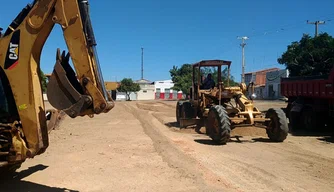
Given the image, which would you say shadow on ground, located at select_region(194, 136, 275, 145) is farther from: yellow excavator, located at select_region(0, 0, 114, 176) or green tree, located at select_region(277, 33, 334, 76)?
green tree, located at select_region(277, 33, 334, 76)

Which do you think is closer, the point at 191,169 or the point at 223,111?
the point at 191,169

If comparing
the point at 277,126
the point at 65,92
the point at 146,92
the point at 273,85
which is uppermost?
the point at 273,85

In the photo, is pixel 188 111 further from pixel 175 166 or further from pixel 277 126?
pixel 175 166

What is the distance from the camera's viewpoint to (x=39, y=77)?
5.81 m

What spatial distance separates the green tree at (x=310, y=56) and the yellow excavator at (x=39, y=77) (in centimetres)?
2143

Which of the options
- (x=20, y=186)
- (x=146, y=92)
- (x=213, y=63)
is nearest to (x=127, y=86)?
(x=146, y=92)

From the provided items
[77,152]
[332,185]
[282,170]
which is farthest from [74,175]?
[332,185]

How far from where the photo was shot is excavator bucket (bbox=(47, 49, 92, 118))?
17.4 ft

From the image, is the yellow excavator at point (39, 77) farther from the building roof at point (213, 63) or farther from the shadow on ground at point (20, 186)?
the building roof at point (213, 63)

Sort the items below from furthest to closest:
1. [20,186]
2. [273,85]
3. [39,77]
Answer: [273,85], [20,186], [39,77]

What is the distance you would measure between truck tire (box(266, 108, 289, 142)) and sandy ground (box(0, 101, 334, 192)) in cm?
30

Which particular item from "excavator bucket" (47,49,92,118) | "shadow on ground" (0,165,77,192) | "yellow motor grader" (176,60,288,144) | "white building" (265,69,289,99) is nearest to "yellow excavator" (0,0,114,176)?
"excavator bucket" (47,49,92,118)

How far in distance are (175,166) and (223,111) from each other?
4.40 m

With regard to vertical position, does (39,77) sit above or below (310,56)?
below
